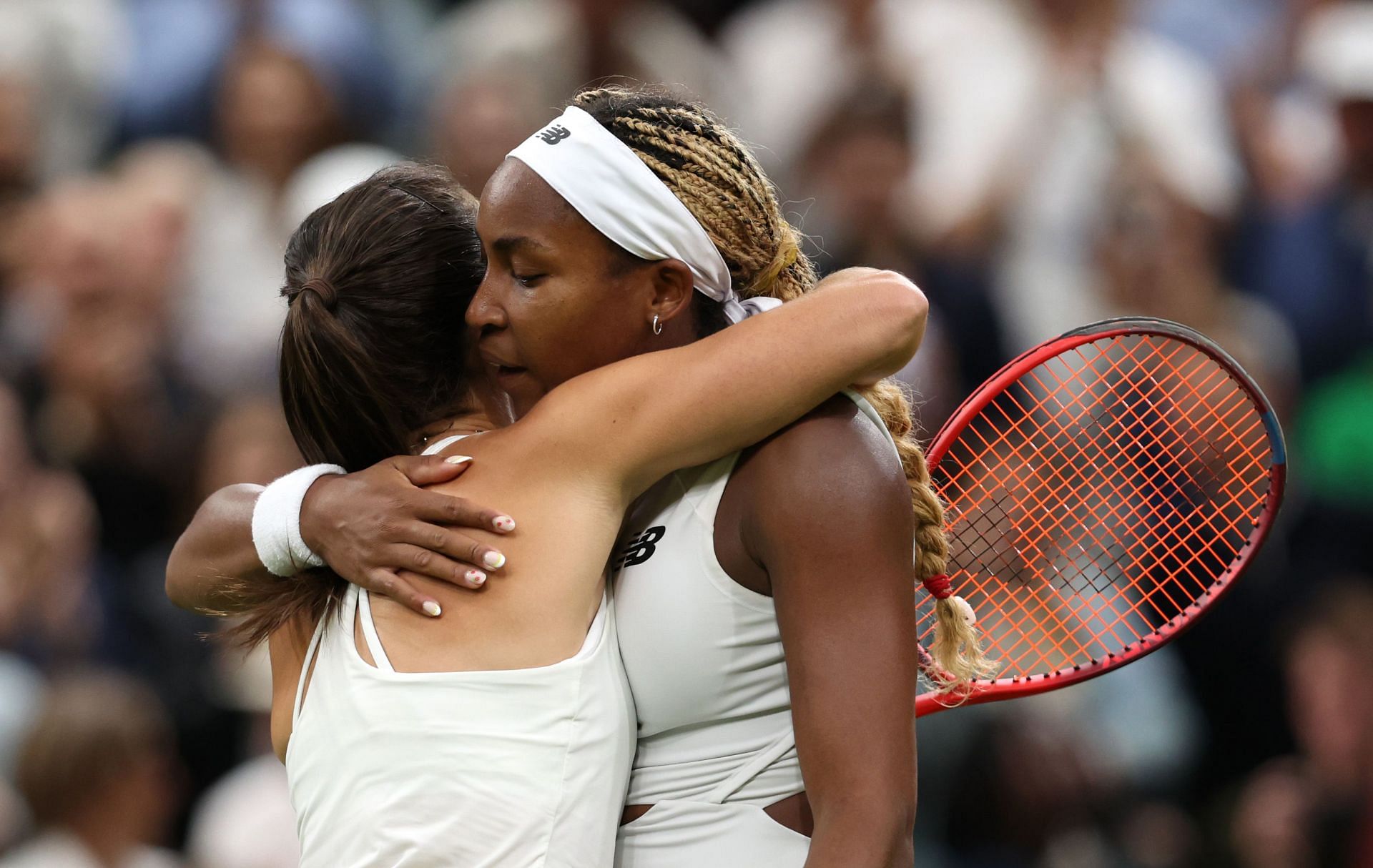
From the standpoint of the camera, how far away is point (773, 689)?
2252 millimetres

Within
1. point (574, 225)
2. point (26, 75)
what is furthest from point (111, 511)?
point (574, 225)

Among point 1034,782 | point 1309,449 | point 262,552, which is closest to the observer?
point 262,552

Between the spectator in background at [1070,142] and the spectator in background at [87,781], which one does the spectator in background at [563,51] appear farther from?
the spectator in background at [87,781]

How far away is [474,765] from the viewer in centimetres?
213

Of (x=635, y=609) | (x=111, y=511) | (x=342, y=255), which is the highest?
(x=342, y=255)

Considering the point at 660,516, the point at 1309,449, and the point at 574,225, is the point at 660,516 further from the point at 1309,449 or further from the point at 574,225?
the point at 1309,449

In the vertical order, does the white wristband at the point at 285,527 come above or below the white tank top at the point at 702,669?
above

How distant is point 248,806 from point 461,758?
10.8 feet

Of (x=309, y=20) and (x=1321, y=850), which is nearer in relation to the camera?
(x=1321, y=850)

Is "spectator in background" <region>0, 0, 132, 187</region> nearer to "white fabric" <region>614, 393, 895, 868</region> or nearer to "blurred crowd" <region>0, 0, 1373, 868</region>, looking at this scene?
"blurred crowd" <region>0, 0, 1373, 868</region>

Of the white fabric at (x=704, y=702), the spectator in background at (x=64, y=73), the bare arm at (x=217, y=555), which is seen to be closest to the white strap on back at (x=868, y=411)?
the white fabric at (x=704, y=702)

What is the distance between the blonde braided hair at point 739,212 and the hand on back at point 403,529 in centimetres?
52

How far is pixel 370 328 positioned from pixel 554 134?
1.30 feet

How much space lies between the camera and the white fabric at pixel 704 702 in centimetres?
222
